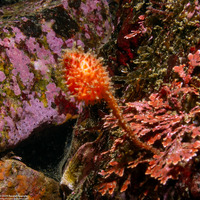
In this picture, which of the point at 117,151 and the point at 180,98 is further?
the point at 117,151

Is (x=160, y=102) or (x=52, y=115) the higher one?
(x=160, y=102)

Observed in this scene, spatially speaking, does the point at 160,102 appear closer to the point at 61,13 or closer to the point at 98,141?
Answer: the point at 98,141

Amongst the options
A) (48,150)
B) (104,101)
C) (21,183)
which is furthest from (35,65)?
(21,183)

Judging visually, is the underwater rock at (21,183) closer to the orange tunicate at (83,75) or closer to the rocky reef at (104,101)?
the rocky reef at (104,101)

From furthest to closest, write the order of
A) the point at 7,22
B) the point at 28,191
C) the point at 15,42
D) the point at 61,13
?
the point at 61,13
the point at 7,22
the point at 15,42
the point at 28,191

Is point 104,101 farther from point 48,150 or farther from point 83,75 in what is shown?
point 48,150

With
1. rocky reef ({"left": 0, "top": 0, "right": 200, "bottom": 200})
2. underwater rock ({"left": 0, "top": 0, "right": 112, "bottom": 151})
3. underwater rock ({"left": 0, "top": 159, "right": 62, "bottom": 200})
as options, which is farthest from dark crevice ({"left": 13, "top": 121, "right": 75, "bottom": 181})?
underwater rock ({"left": 0, "top": 159, "right": 62, "bottom": 200})

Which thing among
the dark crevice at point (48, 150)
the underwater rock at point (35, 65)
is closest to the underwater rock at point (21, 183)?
the underwater rock at point (35, 65)

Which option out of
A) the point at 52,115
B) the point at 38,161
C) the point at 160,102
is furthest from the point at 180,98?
the point at 38,161
